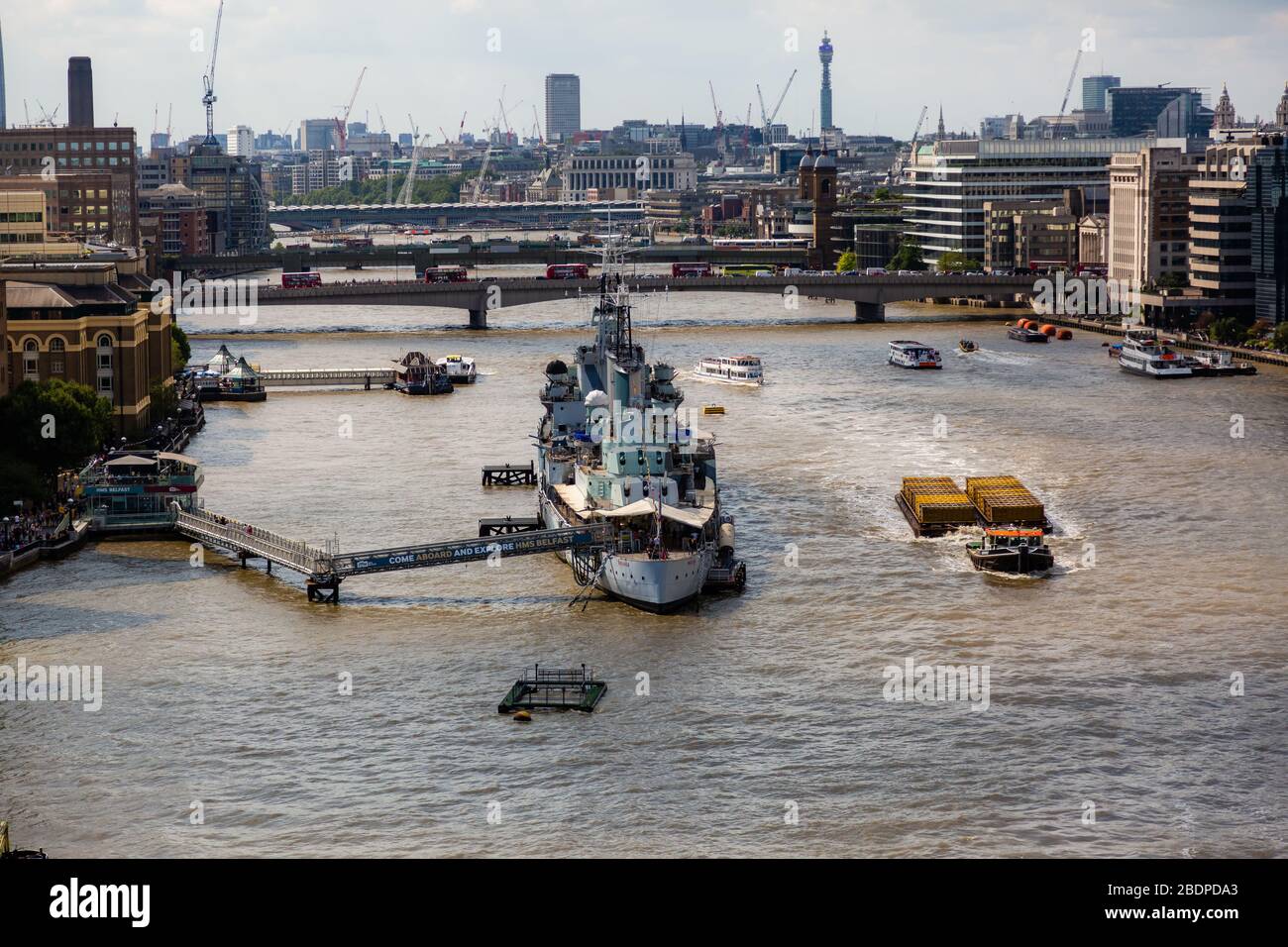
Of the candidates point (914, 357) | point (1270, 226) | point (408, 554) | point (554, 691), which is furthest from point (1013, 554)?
point (1270, 226)

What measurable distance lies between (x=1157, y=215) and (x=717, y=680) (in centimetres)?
5912

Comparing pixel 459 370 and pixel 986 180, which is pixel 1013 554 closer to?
pixel 459 370

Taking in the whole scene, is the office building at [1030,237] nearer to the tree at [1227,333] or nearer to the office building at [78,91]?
the tree at [1227,333]

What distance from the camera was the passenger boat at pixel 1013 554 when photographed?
97.4 feet

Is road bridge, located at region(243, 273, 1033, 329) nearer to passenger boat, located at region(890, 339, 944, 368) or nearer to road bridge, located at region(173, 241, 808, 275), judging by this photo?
passenger boat, located at region(890, 339, 944, 368)

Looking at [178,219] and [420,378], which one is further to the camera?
[178,219]

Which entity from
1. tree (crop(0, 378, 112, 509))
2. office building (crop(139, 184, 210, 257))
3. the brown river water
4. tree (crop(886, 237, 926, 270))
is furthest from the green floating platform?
office building (crop(139, 184, 210, 257))

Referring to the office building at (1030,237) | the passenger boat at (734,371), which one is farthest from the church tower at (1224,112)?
the passenger boat at (734,371)

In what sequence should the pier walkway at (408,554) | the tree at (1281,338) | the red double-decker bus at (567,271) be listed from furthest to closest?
the red double-decker bus at (567,271), the tree at (1281,338), the pier walkway at (408,554)

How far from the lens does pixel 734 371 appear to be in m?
58.1

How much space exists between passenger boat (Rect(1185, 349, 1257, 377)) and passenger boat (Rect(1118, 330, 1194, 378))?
1.14 feet

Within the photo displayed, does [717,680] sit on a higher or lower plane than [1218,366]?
lower

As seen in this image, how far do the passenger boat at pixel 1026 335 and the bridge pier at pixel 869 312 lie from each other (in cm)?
773
